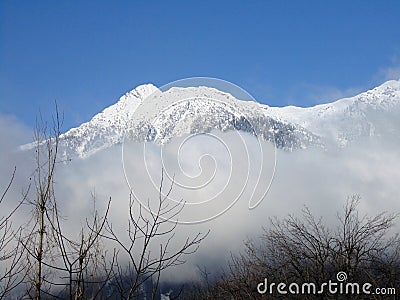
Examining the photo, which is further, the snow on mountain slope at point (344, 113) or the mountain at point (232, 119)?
the snow on mountain slope at point (344, 113)

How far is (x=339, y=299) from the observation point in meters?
13.2

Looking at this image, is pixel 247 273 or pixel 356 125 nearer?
pixel 247 273

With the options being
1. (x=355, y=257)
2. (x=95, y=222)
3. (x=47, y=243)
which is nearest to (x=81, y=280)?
(x=95, y=222)

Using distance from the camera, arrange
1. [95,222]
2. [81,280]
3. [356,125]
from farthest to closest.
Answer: [356,125] < [95,222] < [81,280]

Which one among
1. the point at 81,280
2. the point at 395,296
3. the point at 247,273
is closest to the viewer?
the point at 81,280

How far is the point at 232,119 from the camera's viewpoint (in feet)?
62.0

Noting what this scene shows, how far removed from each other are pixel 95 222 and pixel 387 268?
11.0 meters

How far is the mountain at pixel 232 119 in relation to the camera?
14.5 meters

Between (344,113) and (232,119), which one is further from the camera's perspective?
(344,113)

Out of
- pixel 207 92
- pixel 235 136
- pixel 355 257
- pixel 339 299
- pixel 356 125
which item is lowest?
pixel 339 299

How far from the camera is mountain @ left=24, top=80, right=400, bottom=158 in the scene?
14.5m

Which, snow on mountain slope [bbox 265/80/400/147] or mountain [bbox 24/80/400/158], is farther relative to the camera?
snow on mountain slope [bbox 265/80/400/147]

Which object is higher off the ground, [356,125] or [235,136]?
[356,125]

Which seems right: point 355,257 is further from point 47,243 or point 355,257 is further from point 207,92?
point 47,243
